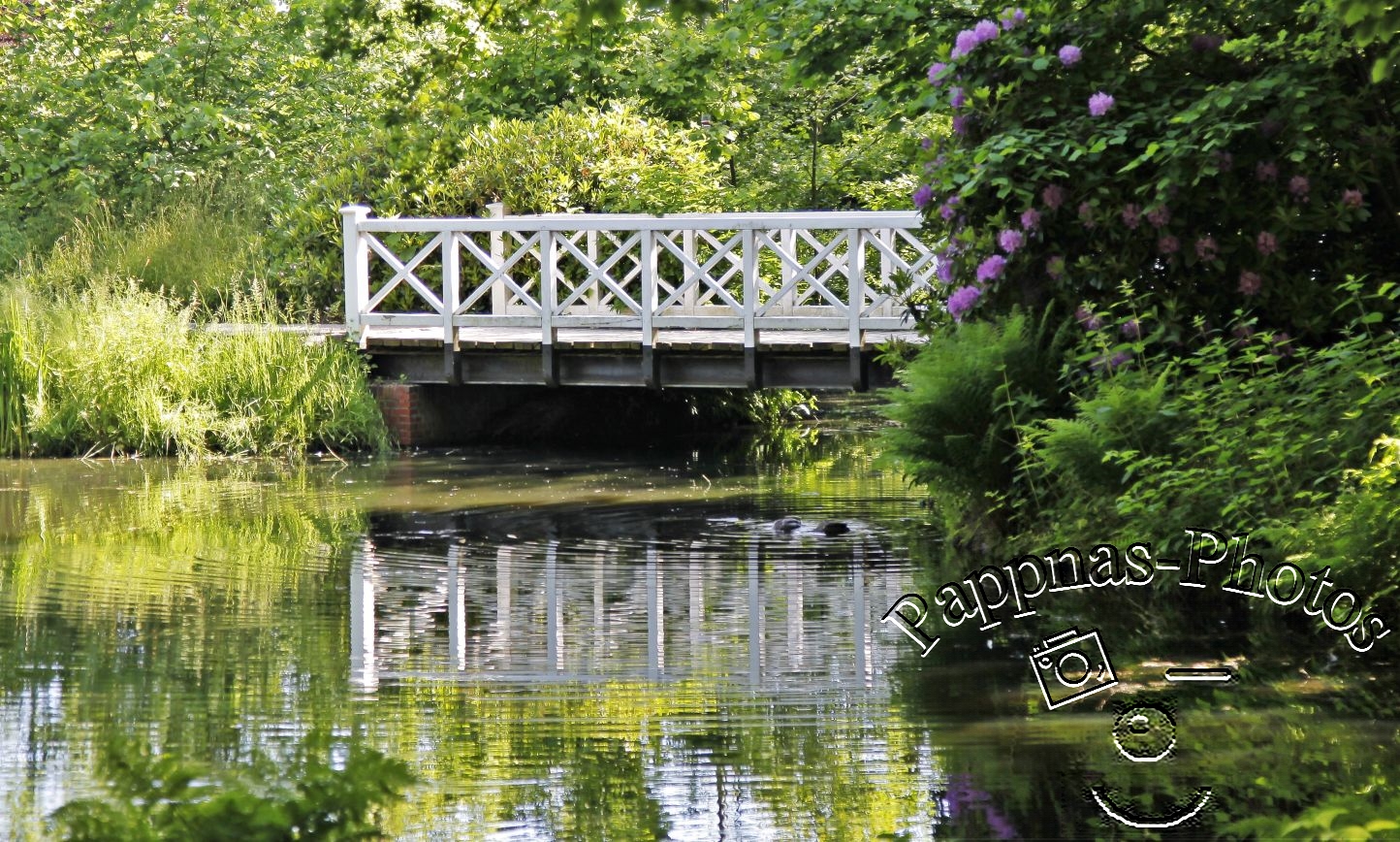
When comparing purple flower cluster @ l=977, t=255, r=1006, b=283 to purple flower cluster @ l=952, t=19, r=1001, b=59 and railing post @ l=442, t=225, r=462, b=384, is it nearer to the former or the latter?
purple flower cluster @ l=952, t=19, r=1001, b=59

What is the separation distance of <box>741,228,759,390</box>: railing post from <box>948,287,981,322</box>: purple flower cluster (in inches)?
199

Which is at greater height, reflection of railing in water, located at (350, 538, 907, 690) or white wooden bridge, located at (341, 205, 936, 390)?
white wooden bridge, located at (341, 205, 936, 390)

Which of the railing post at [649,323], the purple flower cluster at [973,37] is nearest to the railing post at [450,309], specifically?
the railing post at [649,323]

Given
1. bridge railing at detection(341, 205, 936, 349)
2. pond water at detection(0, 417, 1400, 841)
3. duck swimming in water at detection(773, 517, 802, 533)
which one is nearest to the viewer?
pond water at detection(0, 417, 1400, 841)

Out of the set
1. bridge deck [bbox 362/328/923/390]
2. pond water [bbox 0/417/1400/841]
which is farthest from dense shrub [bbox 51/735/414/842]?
bridge deck [bbox 362/328/923/390]

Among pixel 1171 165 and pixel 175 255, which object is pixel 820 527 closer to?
pixel 1171 165

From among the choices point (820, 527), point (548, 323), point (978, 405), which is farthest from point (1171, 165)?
point (548, 323)

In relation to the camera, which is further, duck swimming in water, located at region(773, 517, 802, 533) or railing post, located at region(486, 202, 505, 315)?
railing post, located at region(486, 202, 505, 315)

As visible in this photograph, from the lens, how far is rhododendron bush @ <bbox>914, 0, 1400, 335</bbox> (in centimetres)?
860

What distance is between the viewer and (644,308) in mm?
14719

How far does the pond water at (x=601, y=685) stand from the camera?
4641 millimetres

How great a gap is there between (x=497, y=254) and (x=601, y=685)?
10.5 m

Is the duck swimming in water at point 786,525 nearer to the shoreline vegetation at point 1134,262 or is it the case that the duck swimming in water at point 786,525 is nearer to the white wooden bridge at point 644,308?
the shoreline vegetation at point 1134,262

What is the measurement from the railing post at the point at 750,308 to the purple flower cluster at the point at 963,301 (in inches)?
199
